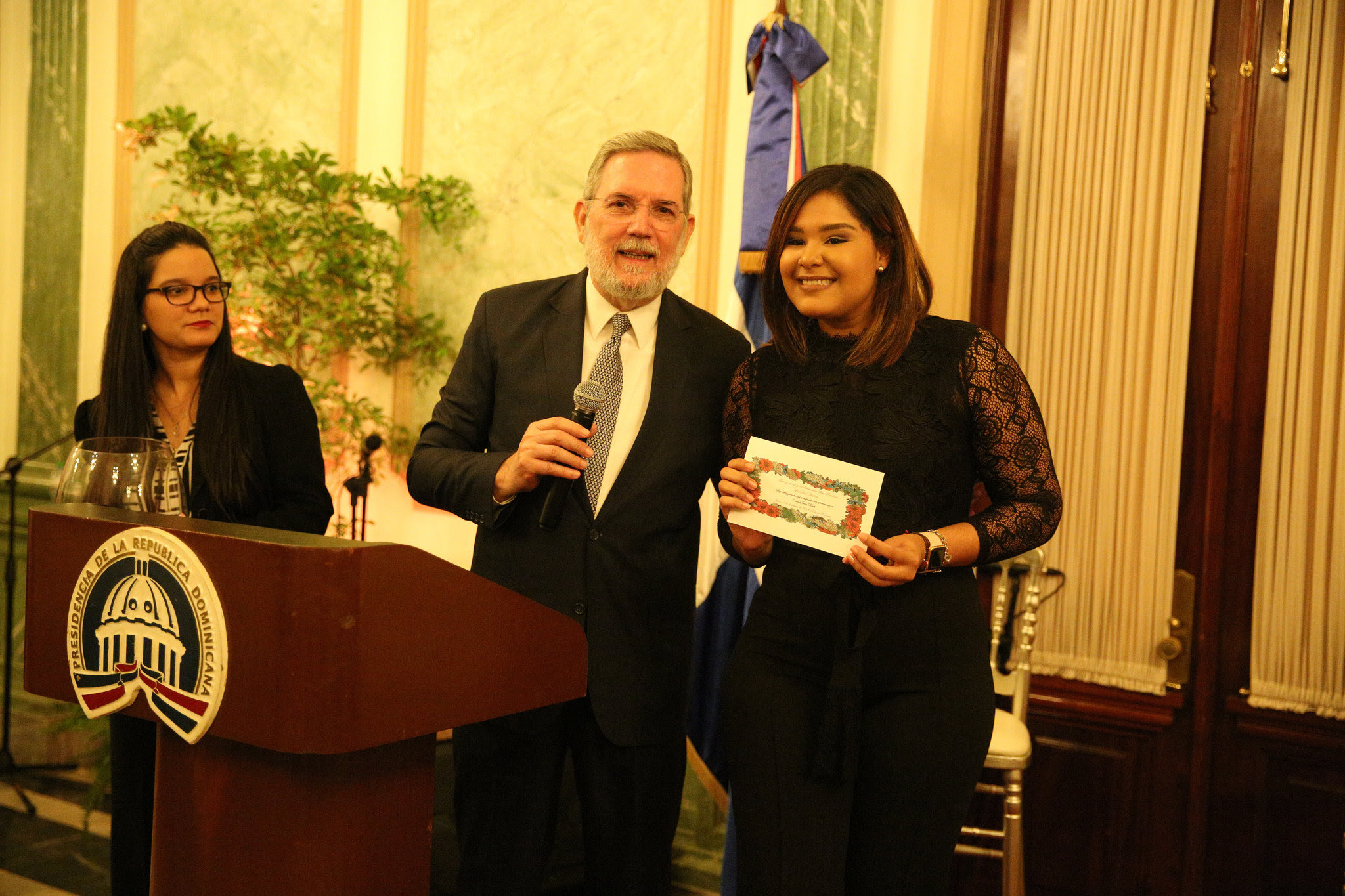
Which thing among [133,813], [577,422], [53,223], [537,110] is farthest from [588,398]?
[53,223]

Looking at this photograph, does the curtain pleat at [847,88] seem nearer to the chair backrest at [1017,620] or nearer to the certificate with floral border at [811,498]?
the chair backrest at [1017,620]

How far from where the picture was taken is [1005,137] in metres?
3.32

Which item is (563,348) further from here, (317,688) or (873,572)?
(317,688)

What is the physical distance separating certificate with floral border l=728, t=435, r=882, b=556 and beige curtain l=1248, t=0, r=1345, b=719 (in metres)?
2.01

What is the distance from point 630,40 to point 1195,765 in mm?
3332

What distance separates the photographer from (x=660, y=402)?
2.01m

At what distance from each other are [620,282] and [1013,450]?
2.73ft

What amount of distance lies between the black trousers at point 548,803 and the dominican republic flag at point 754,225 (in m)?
1.14

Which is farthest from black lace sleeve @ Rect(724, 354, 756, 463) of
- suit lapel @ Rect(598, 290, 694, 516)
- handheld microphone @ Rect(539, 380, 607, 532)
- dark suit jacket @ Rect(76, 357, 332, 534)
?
dark suit jacket @ Rect(76, 357, 332, 534)

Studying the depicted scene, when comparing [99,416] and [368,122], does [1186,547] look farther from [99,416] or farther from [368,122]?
[368,122]

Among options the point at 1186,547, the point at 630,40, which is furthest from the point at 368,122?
the point at 1186,547

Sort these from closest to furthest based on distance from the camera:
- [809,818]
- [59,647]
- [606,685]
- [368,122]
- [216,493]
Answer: [59,647], [809,818], [606,685], [216,493], [368,122]

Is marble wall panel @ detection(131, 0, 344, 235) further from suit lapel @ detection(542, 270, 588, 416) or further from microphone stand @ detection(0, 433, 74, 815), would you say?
suit lapel @ detection(542, 270, 588, 416)

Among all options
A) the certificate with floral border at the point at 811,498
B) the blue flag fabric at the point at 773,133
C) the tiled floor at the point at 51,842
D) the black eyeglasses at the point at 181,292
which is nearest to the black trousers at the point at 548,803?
the certificate with floral border at the point at 811,498
